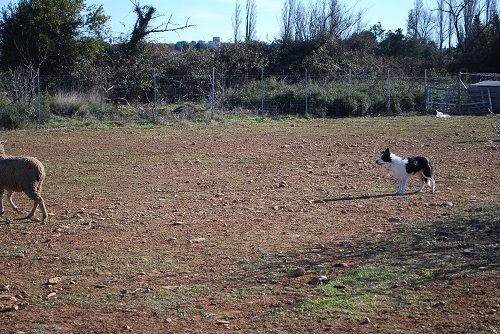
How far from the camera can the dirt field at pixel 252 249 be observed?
6086mm

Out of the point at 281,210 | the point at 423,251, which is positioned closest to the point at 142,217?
the point at 281,210

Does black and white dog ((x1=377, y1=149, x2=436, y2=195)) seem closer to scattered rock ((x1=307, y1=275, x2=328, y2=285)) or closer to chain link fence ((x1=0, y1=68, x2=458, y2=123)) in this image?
scattered rock ((x1=307, y1=275, x2=328, y2=285))

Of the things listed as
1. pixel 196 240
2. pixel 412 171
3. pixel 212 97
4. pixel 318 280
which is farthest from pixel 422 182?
pixel 212 97

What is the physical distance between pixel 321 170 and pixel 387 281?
8159 millimetres

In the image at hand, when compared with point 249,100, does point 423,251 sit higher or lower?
lower

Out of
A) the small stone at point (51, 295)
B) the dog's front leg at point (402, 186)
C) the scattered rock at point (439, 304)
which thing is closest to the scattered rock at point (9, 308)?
the small stone at point (51, 295)

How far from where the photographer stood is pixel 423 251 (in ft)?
26.3

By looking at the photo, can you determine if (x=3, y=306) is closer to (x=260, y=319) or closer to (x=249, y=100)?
(x=260, y=319)

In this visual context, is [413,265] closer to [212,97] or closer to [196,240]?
[196,240]

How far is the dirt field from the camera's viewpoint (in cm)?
609

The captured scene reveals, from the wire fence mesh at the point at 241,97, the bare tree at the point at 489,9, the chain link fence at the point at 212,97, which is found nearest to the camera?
the chain link fence at the point at 212,97

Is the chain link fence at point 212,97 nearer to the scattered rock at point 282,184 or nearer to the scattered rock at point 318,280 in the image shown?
the scattered rock at point 282,184

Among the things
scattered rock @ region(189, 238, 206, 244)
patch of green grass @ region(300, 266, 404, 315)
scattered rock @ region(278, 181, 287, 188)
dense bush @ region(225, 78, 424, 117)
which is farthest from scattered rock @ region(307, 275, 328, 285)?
dense bush @ region(225, 78, 424, 117)

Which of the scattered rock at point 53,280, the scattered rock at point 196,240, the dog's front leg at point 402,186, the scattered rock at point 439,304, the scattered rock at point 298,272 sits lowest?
the scattered rock at point 439,304
